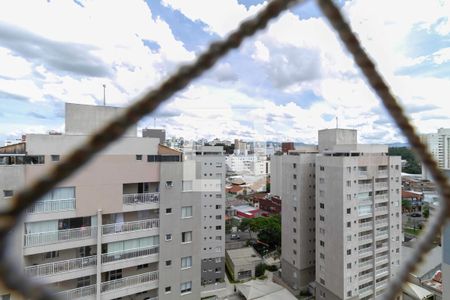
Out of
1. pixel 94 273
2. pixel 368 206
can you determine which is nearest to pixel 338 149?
pixel 368 206

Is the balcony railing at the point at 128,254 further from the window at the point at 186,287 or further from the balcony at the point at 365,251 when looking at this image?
the balcony at the point at 365,251

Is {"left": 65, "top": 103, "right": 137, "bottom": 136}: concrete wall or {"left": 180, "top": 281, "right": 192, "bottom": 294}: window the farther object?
{"left": 180, "top": 281, "right": 192, "bottom": 294}: window

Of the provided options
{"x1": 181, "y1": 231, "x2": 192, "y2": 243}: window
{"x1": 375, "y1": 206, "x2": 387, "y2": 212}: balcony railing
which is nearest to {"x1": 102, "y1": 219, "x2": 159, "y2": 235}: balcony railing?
{"x1": 181, "y1": 231, "x2": 192, "y2": 243}: window

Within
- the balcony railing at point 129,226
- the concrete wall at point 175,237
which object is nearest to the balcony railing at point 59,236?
the balcony railing at point 129,226

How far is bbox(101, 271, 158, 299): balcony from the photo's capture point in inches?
203

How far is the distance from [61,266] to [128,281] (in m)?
1.30

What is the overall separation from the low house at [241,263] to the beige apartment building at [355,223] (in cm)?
249

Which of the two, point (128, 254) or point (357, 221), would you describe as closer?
point (128, 254)

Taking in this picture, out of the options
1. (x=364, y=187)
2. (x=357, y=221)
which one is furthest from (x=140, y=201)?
(x=364, y=187)

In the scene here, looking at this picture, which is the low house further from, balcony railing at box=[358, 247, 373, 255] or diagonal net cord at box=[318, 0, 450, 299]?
diagonal net cord at box=[318, 0, 450, 299]

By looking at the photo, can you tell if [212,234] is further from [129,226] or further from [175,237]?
[129,226]

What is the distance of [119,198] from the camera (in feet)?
17.5

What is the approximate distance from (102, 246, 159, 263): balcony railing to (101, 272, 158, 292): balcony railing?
0.42m

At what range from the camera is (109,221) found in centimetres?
539
